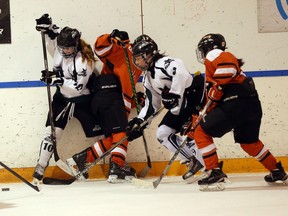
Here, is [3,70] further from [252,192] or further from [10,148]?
[252,192]

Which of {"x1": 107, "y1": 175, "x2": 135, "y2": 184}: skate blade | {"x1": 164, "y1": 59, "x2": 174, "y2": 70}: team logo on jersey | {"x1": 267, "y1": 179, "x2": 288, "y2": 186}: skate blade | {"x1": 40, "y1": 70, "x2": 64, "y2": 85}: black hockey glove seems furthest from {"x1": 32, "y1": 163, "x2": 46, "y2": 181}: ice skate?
{"x1": 267, "y1": 179, "x2": 288, "y2": 186}: skate blade

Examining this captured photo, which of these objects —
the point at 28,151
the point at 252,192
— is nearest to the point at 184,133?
the point at 252,192

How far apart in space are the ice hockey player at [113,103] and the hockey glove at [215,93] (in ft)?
3.60

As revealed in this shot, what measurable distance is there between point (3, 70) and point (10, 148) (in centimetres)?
66

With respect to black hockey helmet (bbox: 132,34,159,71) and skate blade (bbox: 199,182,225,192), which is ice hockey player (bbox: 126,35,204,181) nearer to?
black hockey helmet (bbox: 132,34,159,71)

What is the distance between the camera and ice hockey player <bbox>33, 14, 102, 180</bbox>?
4895 mm

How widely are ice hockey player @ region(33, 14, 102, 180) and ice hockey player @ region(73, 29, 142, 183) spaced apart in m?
0.10

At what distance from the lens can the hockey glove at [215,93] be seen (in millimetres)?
3986

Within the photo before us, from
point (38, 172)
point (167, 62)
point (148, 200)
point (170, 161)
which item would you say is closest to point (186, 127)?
point (170, 161)

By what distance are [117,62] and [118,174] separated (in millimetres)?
950


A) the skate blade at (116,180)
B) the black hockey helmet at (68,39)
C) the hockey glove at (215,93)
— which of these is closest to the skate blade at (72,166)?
the skate blade at (116,180)

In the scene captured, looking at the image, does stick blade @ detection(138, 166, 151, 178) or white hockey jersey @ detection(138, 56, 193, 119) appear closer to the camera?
white hockey jersey @ detection(138, 56, 193, 119)

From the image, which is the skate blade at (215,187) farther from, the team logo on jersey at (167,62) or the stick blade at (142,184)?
the team logo on jersey at (167,62)

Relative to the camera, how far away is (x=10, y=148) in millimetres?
5164
